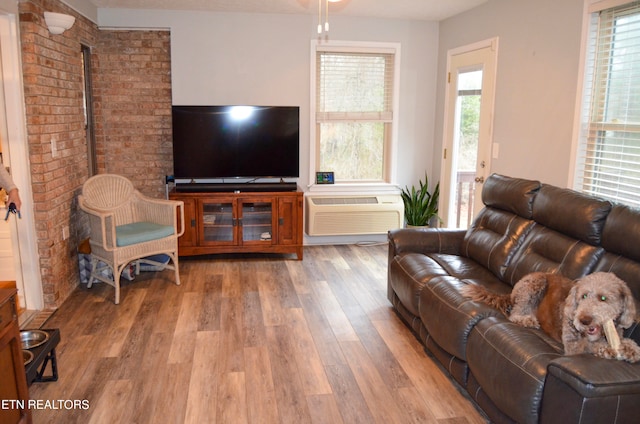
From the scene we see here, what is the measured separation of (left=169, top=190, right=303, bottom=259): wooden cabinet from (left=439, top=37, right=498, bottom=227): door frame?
63.8 inches

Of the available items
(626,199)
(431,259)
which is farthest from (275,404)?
(626,199)

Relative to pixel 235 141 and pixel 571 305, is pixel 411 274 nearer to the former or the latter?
pixel 571 305

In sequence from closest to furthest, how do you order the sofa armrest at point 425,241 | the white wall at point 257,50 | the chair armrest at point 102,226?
the sofa armrest at point 425,241
the chair armrest at point 102,226
the white wall at point 257,50

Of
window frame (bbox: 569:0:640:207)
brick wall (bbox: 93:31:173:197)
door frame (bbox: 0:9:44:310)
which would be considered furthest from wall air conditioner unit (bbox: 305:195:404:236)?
door frame (bbox: 0:9:44:310)

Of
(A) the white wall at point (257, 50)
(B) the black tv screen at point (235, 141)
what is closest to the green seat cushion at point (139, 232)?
(B) the black tv screen at point (235, 141)

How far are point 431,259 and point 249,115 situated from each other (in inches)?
98.0

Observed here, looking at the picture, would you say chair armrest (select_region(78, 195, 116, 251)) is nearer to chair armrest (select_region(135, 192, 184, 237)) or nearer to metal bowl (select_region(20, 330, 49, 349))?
chair armrest (select_region(135, 192, 184, 237))

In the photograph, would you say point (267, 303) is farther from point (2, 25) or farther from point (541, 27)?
point (541, 27)

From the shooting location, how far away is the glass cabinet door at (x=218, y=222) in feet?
16.6

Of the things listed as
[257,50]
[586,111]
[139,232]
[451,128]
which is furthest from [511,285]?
[257,50]

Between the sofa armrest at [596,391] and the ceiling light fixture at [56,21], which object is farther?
the ceiling light fixture at [56,21]

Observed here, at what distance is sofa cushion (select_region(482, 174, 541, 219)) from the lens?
131 inches

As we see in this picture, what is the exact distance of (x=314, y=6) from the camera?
4926mm

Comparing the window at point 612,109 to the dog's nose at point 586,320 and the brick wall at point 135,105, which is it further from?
the brick wall at point 135,105
